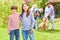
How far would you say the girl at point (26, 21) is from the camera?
3553mm

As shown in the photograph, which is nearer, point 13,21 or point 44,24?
point 13,21

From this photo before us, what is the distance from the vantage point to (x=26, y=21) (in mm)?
3578

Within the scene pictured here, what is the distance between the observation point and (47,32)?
3764 mm

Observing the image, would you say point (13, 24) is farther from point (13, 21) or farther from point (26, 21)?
point (26, 21)

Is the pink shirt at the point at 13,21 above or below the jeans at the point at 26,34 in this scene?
above

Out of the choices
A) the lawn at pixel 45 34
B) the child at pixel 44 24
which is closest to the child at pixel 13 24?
the lawn at pixel 45 34

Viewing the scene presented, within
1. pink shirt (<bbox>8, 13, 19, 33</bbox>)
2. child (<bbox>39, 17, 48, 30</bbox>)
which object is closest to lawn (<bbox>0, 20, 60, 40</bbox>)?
child (<bbox>39, 17, 48, 30</bbox>)

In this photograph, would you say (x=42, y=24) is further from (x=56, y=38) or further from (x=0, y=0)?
(x=0, y=0)

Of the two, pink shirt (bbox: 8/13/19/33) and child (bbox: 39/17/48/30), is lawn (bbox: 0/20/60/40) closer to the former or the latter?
child (bbox: 39/17/48/30)

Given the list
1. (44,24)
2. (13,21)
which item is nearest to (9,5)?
(13,21)

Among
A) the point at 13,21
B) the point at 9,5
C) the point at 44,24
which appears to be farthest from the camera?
the point at 44,24

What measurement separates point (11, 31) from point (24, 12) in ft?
1.06

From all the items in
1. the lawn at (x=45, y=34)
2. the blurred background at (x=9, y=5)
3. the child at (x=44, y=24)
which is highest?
the blurred background at (x=9, y=5)

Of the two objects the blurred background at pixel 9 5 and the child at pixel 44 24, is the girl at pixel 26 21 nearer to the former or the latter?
the blurred background at pixel 9 5
